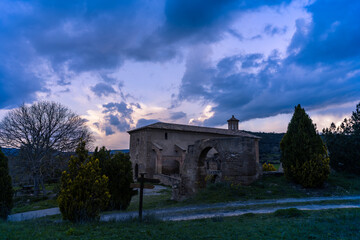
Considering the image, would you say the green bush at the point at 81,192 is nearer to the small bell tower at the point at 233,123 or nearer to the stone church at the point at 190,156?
the stone church at the point at 190,156

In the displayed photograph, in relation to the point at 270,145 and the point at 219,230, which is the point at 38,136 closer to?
the point at 219,230

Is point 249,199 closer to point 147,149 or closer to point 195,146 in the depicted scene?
point 195,146

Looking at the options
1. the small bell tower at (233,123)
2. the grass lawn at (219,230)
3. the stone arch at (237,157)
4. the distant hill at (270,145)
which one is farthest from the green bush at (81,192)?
the distant hill at (270,145)

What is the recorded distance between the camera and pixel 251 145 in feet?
42.1

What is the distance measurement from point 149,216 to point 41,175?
16.8 m

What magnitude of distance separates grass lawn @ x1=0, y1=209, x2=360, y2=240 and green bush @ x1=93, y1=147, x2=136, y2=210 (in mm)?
4658

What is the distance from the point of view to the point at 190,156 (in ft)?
48.0

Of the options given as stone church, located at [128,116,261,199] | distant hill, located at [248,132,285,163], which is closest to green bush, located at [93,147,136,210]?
stone church, located at [128,116,261,199]

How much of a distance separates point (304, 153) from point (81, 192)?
12.9 m

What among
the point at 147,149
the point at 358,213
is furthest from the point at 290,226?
the point at 147,149

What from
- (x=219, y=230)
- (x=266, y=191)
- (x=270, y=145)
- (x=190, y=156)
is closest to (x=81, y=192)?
(x=219, y=230)

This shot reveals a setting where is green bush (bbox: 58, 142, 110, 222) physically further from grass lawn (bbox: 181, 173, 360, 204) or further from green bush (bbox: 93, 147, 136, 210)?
grass lawn (bbox: 181, 173, 360, 204)

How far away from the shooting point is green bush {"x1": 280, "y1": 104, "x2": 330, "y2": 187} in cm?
1328

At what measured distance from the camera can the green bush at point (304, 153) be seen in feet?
43.6
